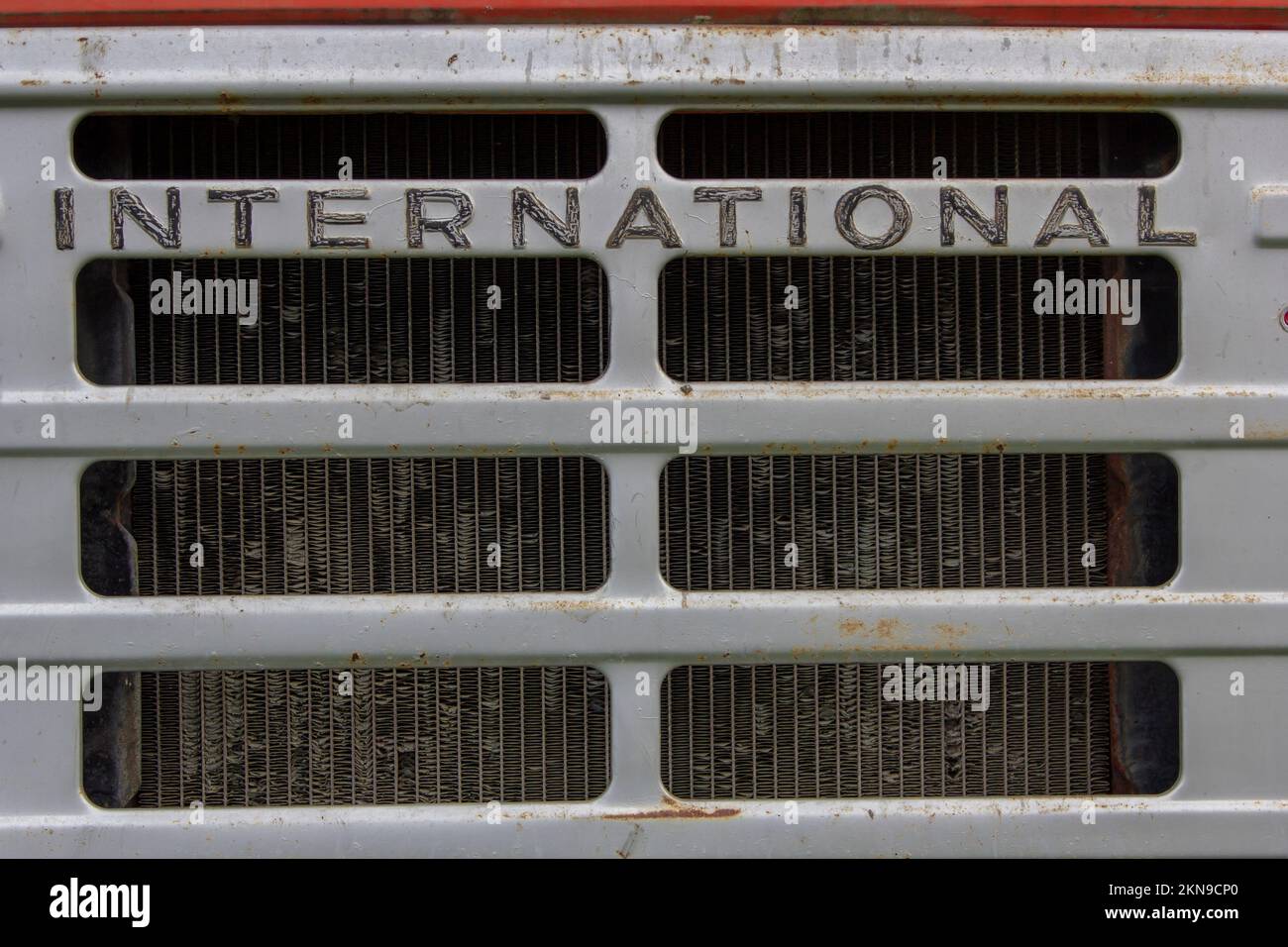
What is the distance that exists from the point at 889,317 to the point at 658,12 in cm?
91

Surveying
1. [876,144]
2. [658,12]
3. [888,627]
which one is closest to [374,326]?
[658,12]

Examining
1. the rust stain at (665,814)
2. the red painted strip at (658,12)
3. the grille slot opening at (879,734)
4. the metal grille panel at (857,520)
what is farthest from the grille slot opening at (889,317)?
the rust stain at (665,814)

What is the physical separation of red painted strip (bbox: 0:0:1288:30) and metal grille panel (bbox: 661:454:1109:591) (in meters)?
1.05

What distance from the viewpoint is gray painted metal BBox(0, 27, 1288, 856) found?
261 cm

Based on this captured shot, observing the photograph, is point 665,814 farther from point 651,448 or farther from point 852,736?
point 651,448

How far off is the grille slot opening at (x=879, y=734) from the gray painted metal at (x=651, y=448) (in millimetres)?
111

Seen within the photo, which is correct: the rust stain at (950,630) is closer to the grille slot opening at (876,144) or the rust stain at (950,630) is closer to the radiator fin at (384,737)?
the radiator fin at (384,737)

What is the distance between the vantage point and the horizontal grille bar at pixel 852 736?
9.21 ft

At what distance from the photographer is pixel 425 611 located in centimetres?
266

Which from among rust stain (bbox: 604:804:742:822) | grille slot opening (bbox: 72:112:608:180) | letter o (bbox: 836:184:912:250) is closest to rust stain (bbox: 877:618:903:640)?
rust stain (bbox: 604:804:742:822)

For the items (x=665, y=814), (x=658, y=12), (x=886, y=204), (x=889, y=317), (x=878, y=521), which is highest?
(x=658, y=12)

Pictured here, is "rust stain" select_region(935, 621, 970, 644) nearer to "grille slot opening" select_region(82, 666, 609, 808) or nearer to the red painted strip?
"grille slot opening" select_region(82, 666, 609, 808)

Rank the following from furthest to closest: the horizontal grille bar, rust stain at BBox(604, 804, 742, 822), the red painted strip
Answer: the horizontal grille bar < rust stain at BBox(604, 804, 742, 822) < the red painted strip

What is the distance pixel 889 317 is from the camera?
2.75 m
